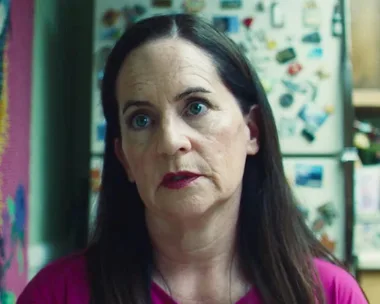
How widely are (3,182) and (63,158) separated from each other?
2.49 feet

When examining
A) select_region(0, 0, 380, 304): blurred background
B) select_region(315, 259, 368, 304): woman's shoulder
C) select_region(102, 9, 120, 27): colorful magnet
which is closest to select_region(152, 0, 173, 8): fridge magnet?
select_region(0, 0, 380, 304): blurred background

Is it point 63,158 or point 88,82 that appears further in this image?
point 88,82

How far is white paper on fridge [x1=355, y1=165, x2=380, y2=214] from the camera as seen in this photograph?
168 cm

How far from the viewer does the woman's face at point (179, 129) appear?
→ 2.65 ft

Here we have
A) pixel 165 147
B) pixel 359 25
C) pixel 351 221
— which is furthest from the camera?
pixel 359 25

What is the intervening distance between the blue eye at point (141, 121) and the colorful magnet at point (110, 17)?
2.99 feet

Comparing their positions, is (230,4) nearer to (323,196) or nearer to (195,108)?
(323,196)

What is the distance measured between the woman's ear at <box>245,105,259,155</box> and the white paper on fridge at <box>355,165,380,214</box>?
0.85 m

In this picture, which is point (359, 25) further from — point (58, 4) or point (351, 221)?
point (58, 4)

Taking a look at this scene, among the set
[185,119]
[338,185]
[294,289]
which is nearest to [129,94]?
[185,119]

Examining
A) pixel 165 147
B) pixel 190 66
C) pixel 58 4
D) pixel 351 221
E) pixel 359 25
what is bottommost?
pixel 351 221

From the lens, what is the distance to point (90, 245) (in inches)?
38.8

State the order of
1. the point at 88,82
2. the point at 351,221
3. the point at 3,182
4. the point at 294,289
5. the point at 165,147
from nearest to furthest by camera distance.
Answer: the point at 165,147 < the point at 294,289 < the point at 3,182 < the point at 351,221 < the point at 88,82

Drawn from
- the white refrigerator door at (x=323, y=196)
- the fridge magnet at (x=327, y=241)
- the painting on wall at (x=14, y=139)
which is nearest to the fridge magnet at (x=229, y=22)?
the white refrigerator door at (x=323, y=196)
